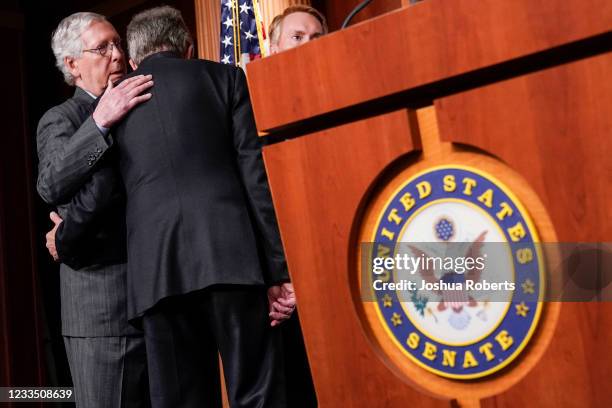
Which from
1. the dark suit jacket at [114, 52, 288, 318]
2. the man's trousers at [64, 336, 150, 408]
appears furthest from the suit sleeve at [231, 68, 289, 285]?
the man's trousers at [64, 336, 150, 408]

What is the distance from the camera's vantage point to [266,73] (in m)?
1.21

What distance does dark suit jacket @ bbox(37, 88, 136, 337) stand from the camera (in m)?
2.00

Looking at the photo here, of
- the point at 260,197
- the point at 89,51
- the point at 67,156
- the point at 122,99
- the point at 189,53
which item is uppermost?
the point at 89,51

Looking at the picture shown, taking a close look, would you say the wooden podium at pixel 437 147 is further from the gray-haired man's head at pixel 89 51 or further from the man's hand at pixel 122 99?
the gray-haired man's head at pixel 89 51

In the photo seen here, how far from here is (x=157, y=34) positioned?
2039 millimetres

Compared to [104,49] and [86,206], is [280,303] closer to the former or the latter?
[86,206]

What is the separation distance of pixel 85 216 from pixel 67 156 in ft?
0.56

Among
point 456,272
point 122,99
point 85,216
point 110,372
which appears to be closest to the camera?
point 456,272

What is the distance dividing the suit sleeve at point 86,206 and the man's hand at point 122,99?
0.47ft

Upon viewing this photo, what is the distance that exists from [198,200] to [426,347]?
36.1 inches

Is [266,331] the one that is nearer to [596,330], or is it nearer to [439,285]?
[439,285]

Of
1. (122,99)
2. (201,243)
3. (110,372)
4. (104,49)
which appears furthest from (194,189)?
(104,49)

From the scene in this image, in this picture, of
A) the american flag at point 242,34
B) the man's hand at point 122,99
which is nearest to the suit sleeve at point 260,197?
the man's hand at point 122,99

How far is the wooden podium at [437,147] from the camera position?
91 centimetres
